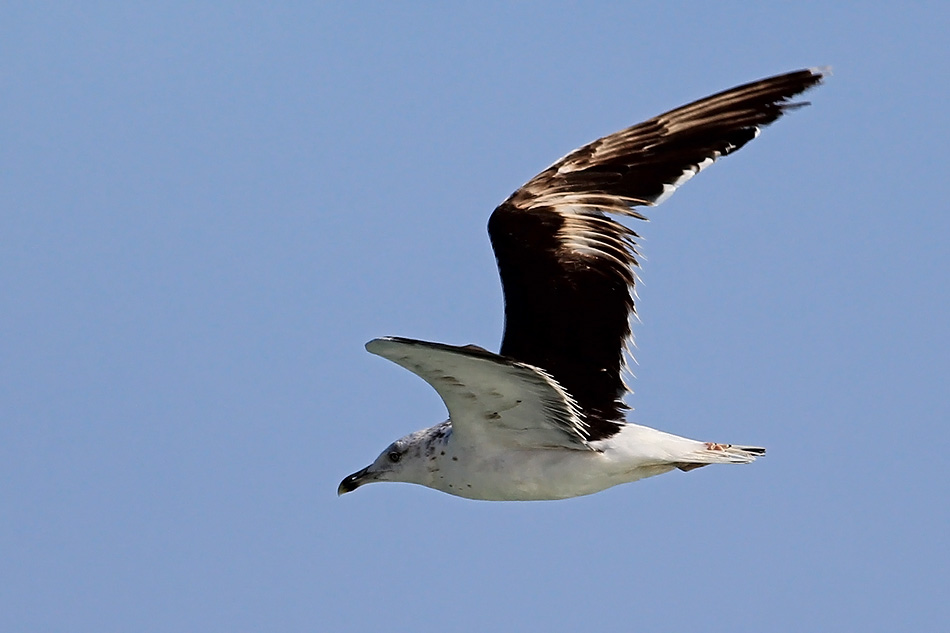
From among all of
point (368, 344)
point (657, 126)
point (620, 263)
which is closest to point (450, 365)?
point (368, 344)

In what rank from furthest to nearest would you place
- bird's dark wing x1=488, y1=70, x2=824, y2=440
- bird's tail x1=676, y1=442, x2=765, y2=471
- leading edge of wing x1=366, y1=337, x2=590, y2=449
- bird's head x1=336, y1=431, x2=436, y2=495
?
bird's head x1=336, y1=431, x2=436, y2=495
bird's dark wing x1=488, y1=70, x2=824, y2=440
bird's tail x1=676, y1=442, x2=765, y2=471
leading edge of wing x1=366, y1=337, x2=590, y2=449

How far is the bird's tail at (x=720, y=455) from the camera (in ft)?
31.6

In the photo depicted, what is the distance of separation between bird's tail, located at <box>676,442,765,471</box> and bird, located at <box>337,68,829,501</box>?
0.03 feet

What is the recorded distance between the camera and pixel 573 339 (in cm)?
1038

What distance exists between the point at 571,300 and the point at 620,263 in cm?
49

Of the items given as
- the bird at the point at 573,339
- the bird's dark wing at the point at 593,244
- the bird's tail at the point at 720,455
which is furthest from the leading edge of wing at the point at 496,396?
the bird's tail at the point at 720,455

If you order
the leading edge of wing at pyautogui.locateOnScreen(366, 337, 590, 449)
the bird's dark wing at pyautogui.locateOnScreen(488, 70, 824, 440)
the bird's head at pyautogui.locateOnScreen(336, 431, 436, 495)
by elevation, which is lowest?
the bird's head at pyautogui.locateOnScreen(336, 431, 436, 495)

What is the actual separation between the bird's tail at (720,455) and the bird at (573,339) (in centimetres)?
1

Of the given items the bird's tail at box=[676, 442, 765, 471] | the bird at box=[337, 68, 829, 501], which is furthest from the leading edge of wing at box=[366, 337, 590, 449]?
the bird's tail at box=[676, 442, 765, 471]

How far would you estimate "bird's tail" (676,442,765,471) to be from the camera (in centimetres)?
964

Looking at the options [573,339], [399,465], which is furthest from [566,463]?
[399,465]

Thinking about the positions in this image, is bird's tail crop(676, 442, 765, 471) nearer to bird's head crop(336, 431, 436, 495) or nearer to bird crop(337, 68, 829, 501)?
bird crop(337, 68, 829, 501)

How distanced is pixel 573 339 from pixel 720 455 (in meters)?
1.49

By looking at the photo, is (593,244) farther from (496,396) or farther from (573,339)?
(496,396)
